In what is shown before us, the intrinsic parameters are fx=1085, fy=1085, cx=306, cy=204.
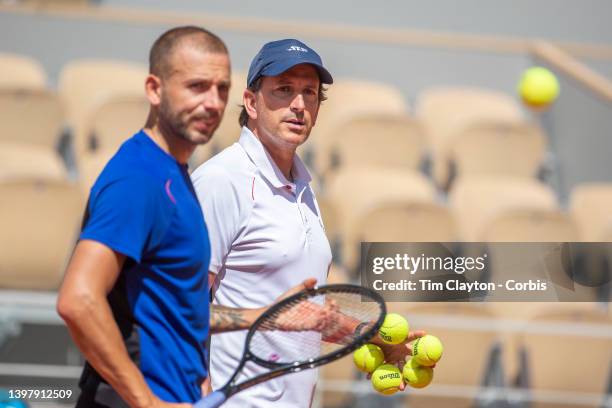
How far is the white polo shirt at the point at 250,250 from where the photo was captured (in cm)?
289

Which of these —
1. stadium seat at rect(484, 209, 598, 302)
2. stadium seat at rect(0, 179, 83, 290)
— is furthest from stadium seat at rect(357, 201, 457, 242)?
stadium seat at rect(0, 179, 83, 290)

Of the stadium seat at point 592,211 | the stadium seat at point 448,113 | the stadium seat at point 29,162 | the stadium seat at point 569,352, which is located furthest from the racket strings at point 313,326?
the stadium seat at point 448,113

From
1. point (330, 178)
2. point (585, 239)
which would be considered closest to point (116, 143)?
point (330, 178)

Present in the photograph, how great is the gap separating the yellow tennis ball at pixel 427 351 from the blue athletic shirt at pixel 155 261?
0.88m

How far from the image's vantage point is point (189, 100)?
7.52ft

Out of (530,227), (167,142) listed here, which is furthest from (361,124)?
(167,142)

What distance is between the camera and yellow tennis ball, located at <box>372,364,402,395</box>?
10.1ft

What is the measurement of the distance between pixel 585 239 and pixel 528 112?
1.52m

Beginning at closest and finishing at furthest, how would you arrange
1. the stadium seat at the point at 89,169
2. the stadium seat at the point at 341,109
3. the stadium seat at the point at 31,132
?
the stadium seat at the point at 89,169 → the stadium seat at the point at 31,132 → the stadium seat at the point at 341,109

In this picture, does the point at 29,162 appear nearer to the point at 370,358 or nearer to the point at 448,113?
the point at 448,113

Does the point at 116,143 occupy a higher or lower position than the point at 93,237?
higher

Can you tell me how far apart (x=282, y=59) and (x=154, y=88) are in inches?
26.0

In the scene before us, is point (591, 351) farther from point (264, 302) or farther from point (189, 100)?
point (189, 100)

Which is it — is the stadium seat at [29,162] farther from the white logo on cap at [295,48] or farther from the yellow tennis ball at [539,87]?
the yellow tennis ball at [539,87]
